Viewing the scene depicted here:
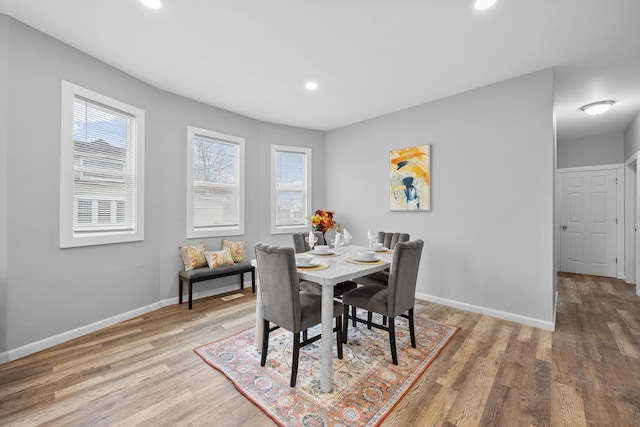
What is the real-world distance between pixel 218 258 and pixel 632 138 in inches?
259

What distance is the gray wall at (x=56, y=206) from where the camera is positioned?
2.28m

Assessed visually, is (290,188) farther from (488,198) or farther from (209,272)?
(488,198)


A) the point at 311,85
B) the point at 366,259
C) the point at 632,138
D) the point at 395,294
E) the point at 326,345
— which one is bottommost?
Answer: the point at 326,345

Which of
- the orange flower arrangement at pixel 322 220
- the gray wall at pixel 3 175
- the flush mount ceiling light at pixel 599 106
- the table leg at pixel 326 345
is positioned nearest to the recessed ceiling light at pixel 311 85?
the orange flower arrangement at pixel 322 220

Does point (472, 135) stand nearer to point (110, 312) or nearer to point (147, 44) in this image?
point (147, 44)

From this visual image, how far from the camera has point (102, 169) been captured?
2.95m

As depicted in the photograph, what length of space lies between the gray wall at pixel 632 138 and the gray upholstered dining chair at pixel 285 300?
5307 mm

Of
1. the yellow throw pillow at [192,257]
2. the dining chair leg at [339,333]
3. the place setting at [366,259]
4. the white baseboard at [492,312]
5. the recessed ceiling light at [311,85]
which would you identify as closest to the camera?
the dining chair leg at [339,333]

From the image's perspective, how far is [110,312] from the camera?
2994 mm

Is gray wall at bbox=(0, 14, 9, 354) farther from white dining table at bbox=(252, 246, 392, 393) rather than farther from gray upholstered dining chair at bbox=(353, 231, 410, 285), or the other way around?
gray upholstered dining chair at bbox=(353, 231, 410, 285)

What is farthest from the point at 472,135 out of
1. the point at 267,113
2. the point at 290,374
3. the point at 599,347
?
the point at 290,374

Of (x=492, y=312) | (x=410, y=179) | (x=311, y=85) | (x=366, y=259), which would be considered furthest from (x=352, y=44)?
(x=492, y=312)

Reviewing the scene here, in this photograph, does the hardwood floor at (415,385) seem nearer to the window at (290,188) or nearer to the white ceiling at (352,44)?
the window at (290,188)

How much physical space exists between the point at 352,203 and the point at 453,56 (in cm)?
262
